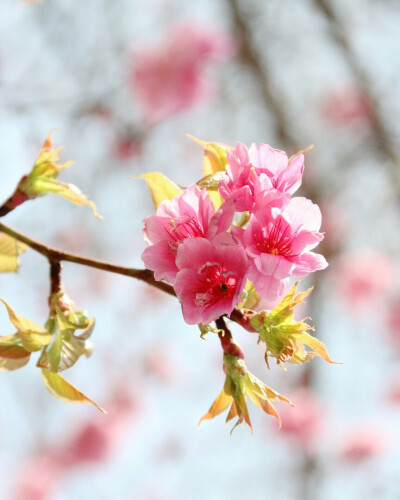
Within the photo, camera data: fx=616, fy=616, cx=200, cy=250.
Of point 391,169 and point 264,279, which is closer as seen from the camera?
point 264,279

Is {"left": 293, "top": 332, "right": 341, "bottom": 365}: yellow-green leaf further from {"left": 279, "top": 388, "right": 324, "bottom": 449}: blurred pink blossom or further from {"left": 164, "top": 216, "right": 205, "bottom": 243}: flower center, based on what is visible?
{"left": 279, "top": 388, "right": 324, "bottom": 449}: blurred pink blossom

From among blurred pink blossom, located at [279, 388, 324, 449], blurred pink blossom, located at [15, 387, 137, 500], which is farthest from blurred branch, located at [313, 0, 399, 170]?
blurred pink blossom, located at [15, 387, 137, 500]

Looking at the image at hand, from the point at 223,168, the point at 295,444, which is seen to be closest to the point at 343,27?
the point at 295,444

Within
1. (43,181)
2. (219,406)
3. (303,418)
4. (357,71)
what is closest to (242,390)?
(219,406)

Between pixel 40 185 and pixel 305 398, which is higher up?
pixel 40 185

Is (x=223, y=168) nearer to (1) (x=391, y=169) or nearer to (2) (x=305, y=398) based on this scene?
(1) (x=391, y=169)

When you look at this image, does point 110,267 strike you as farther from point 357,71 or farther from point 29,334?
point 357,71
